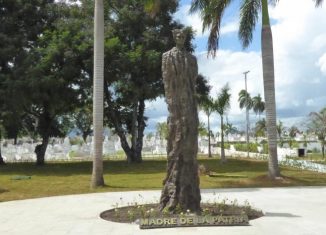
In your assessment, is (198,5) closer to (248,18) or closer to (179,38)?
(248,18)

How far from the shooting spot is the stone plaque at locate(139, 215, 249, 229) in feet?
28.6

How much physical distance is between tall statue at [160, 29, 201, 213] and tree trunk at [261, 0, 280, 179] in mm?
8756

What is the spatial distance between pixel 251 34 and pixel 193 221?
11955 mm

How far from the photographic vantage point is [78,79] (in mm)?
26609

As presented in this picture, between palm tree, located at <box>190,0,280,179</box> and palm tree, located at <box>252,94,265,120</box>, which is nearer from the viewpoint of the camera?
palm tree, located at <box>190,0,280,179</box>

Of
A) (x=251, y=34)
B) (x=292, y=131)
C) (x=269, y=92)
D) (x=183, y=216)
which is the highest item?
(x=251, y=34)

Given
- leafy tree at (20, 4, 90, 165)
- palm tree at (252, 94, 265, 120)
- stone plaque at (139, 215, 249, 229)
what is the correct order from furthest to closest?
1. palm tree at (252, 94, 265, 120)
2. leafy tree at (20, 4, 90, 165)
3. stone plaque at (139, 215, 249, 229)

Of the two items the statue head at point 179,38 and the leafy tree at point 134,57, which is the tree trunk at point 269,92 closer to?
the leafy tree at point 134,57

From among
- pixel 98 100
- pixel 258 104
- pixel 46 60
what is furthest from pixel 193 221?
pixel 258 104

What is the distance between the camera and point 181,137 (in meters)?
9.80

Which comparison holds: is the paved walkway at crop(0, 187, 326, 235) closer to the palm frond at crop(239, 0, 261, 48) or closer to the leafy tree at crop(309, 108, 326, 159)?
the palm frond at crop(239, 0, 261, 48)

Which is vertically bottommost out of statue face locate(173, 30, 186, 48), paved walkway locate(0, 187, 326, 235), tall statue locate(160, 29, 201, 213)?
paved walkway locate(0, 187, 326, 235)

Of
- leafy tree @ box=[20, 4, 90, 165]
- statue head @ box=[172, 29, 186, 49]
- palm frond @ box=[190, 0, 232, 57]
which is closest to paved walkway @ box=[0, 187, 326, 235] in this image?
statue head @ box=[172, 29, 186, 49]

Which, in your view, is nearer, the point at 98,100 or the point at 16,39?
the point at 98,100
